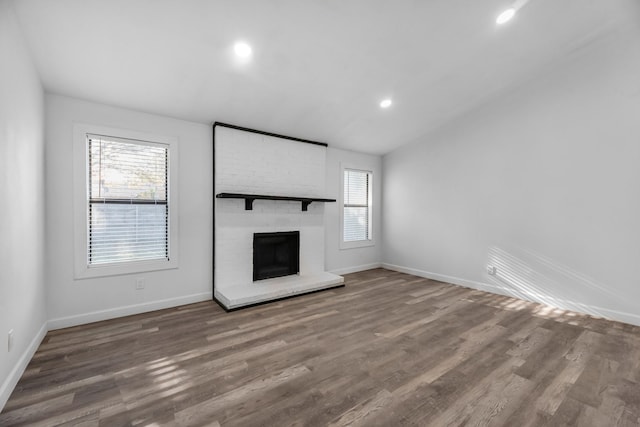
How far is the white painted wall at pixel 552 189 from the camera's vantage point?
3.21m

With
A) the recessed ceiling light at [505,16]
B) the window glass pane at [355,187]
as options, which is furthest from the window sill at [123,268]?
the recessed ceiling light at [505,16]

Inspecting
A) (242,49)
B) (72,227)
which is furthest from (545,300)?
(72,227)

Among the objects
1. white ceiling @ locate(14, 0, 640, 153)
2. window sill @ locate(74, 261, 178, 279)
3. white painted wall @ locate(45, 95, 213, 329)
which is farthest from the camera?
window sill @ locate(74, 261, 178, 279)

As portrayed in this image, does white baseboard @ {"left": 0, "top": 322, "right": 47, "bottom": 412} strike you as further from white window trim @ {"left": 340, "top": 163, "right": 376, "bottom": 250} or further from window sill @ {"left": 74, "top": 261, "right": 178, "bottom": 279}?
white window trim @ {"left": 340, "top": 163, "right": 376, "bottom": 250}

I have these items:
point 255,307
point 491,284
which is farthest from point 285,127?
point 491,284

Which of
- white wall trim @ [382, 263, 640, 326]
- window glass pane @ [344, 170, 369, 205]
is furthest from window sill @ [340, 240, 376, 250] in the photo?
white wall trim @ [382, 263, 640, 326]

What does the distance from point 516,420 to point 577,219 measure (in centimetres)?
303

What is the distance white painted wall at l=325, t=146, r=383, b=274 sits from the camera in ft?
17.3

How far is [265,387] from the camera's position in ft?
6.44

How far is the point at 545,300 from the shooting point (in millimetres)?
3771

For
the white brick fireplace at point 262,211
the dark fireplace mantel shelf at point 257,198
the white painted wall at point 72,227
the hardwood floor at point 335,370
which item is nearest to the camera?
the hardwood floor at point 335,370

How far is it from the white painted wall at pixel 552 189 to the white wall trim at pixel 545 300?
0.01 m

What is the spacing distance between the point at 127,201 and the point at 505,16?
456cm

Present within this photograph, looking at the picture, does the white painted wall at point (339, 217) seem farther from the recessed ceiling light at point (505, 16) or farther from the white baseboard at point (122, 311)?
the recessed ceiling light at point (505, 16)
